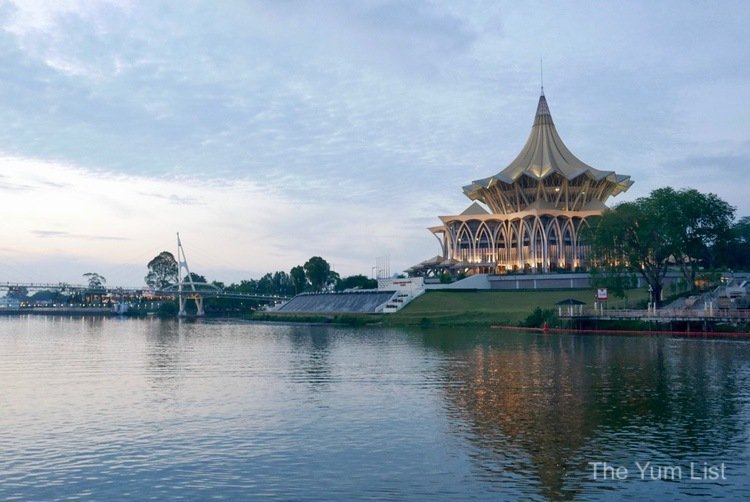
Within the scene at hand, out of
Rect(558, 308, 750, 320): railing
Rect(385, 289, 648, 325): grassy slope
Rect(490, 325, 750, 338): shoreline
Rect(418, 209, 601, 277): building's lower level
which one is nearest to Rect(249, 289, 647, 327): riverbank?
Rect(385, 289, 648, 325): grassy slope

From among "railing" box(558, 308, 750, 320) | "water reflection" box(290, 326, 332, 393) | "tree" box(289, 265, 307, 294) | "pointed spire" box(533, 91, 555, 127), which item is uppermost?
"pointed spire" box(533, 91, 555, 127)

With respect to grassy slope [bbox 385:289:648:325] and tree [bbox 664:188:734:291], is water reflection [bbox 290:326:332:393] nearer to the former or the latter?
grassy slope [bbox 385:289:648:325]

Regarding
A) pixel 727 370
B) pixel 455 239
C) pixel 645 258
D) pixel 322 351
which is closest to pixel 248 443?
pixel 727 370

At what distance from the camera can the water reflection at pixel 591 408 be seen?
2116 centimetres

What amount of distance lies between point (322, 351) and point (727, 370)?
29.1 metres

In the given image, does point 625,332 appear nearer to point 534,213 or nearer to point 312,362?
point 312,362

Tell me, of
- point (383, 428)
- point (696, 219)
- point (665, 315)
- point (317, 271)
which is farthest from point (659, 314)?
point (317, 271)

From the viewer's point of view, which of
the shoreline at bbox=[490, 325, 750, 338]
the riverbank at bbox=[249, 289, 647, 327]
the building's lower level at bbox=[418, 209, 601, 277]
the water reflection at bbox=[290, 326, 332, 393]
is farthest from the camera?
the building's lower level at bbox=[418, 209, 601, 277]

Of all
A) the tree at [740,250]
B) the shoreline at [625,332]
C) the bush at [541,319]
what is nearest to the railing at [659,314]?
the bush at [541,319]

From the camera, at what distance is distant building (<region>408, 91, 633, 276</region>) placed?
449 feet

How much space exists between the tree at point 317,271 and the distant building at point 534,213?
2176 centimetres

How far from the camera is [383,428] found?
25.7m

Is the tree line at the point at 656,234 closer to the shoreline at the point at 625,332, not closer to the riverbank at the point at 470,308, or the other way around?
the riverbank at the point at 470,308

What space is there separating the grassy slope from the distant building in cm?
2212
